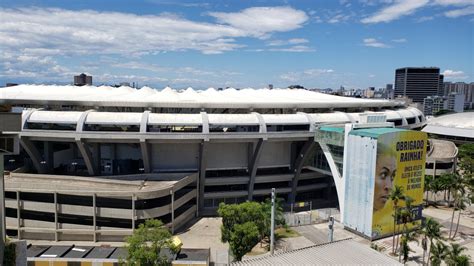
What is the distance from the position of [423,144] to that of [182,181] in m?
34.4

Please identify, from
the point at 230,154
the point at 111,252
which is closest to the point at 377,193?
the point at 230,154

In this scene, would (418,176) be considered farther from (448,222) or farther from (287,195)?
(287,195)

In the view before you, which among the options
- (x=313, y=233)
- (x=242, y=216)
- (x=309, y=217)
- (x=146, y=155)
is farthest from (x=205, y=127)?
(x=313, y=233)

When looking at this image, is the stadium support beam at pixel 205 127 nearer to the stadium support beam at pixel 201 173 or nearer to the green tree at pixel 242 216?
the stadium support beam at pixel 201 173

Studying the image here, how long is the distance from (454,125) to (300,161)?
235 ft

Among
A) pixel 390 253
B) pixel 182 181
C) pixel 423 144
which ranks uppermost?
pixel 423 144

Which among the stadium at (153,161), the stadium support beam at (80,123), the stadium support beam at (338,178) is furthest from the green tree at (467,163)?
the stadium support beam at (80,123)

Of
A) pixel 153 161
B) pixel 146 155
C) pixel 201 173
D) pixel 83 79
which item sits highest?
pixel 83 79

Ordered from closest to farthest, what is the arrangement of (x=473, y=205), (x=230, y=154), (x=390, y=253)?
1. (x=390, y=253)
2. (x=230, y=154)
3. (x=473, y=205)

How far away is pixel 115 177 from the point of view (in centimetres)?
5688

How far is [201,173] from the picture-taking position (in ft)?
197

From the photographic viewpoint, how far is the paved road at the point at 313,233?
50.0 meters

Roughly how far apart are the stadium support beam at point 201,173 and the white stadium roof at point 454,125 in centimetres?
8201

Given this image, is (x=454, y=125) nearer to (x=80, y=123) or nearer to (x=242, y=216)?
(x=242, y=216)
